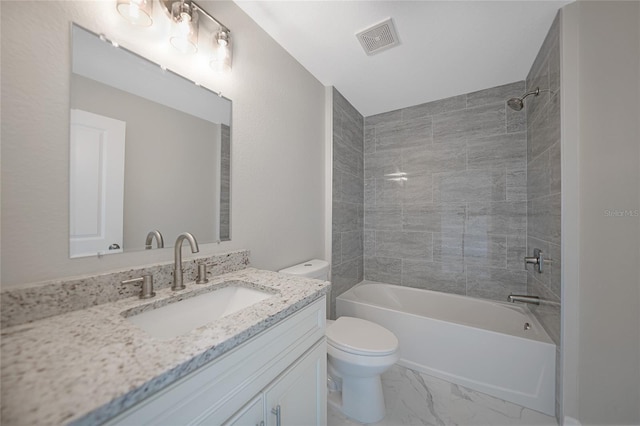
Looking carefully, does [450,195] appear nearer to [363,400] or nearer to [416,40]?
[416,40]

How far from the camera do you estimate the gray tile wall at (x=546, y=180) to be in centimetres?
137

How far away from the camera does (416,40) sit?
5.17 ft

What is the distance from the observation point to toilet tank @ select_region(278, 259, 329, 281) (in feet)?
5.21

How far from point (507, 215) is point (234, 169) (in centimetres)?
237

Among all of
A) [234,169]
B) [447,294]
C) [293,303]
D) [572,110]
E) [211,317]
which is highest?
[572,110]

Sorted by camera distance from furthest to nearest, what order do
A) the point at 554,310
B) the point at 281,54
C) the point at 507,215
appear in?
the point at 507,215 < the point at 281,54 < the point at 554,310

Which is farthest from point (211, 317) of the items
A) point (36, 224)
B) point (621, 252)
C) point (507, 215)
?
point (507, 215)

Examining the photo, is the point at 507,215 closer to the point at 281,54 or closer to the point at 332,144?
the point at 332,144

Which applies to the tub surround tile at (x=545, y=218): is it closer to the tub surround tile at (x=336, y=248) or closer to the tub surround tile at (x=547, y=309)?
the tub surround tile at (x=547, y=309)

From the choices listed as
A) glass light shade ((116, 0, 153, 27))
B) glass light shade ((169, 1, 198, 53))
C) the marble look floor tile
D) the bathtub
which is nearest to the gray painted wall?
the bathtub

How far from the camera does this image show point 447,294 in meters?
2.28

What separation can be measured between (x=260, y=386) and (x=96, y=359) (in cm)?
44

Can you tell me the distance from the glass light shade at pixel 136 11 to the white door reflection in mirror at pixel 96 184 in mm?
402

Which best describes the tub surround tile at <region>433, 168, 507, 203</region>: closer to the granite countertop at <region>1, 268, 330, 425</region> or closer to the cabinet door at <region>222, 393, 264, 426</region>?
the granite countertop at <region>1, 268, 330, 425</region>
